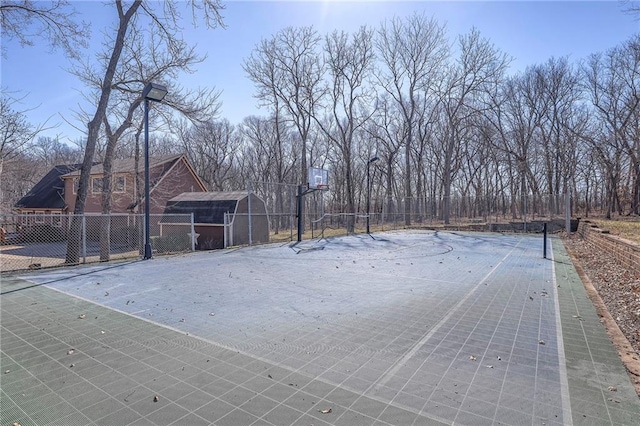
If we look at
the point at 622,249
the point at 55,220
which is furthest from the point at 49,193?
the point at 622,249

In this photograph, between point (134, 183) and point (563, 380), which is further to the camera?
point (134, 183)

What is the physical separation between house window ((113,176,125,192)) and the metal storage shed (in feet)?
19.1

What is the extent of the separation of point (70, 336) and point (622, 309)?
7399 millimetres

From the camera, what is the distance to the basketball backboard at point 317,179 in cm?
1938

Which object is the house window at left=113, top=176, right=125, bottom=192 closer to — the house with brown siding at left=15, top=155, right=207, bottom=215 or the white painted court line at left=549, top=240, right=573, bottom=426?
the house with brown siding at left=15, top=155, right=207, bottom=215

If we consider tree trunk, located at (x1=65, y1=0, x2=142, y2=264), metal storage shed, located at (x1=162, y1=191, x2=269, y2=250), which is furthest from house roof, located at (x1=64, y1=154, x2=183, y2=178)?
tree trunk, located at (x1=65, y1=0, x2=142, y2=264)

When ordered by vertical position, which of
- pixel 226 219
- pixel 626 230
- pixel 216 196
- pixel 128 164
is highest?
pixel 128 164

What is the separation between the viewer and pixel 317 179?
20125 mm

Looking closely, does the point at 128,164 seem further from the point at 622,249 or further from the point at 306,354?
the point at 622,249

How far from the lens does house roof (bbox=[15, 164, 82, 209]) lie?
29.3 meters

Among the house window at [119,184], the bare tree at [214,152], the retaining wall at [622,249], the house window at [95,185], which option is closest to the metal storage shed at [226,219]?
the house window at [119,184]

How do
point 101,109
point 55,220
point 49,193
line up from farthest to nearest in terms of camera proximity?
point 49,193
point 55,220
point 101,109

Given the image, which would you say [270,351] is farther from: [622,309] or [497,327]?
[622,309]

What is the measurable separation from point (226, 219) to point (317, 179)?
17.7ft
